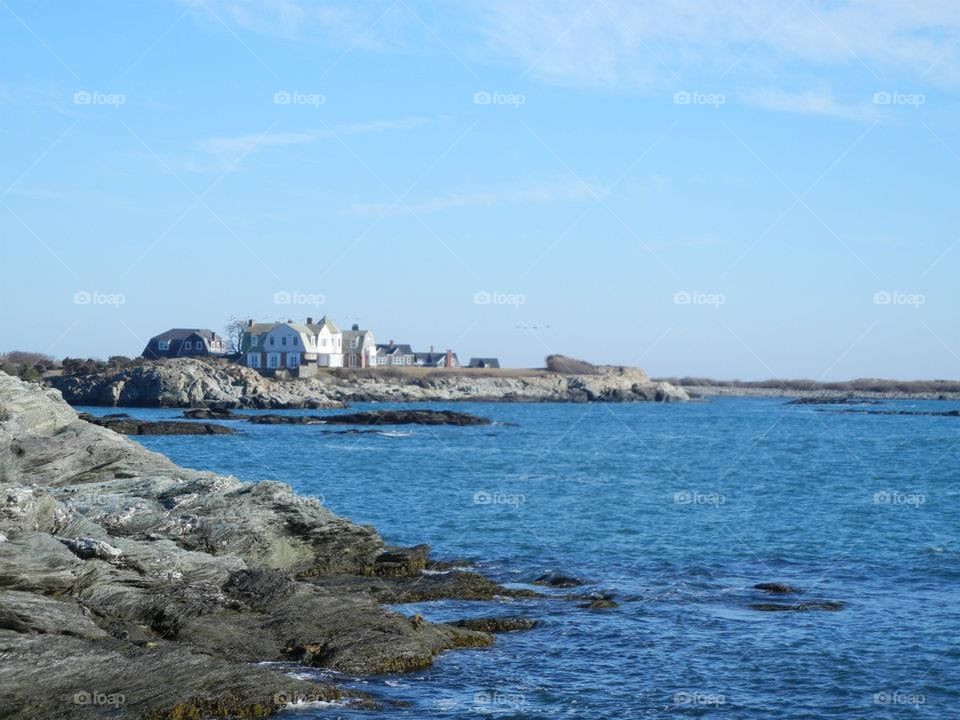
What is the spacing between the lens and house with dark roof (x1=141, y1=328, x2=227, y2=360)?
153250mm

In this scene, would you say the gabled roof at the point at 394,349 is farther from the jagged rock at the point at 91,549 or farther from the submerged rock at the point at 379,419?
the jagged rock at the point at 91,549

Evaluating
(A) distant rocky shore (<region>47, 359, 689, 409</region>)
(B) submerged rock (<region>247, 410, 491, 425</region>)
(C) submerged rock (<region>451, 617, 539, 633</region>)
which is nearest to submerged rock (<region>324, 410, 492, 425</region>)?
(B) submerged rock (<region>247, 410, 491, 425</region>)

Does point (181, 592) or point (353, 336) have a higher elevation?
point (353, 336)

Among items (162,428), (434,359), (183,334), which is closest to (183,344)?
(183,334)

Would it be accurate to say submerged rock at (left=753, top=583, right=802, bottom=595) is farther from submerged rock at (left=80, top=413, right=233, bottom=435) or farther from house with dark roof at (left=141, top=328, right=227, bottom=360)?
house with dark roof at (left=141, top=328, right=227, bottom=360)

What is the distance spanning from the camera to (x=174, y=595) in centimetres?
1878

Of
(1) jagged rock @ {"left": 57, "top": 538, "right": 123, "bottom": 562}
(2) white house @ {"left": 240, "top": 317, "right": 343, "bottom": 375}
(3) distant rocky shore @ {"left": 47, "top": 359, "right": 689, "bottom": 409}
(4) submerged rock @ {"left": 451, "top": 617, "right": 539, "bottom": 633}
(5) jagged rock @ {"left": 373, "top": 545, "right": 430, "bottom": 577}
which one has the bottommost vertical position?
(4) submerged rock @ {"left": 451, "top": 617, "right": 539, "bottom": 633}

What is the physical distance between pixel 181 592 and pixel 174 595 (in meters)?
0.24

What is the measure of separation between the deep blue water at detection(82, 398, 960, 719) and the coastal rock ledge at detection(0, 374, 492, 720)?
46.8 inches

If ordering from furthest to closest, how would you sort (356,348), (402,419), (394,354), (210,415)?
(394,354) → (356,348) → (210,415) → (402,419)

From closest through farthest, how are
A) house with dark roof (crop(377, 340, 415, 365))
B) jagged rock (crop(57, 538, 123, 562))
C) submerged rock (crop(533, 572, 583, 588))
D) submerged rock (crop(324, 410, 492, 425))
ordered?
jagged rock (crop(57, 538, 123, 562)), submerged rock (crop(533, 572, 583, 588)), submerged rock (crop(324, 410, 492, 425)), house with dark roof (crop(377, 340, 415, 365))

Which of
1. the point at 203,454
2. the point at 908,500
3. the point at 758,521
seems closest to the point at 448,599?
the point at 758,521

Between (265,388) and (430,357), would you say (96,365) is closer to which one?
(265,388)

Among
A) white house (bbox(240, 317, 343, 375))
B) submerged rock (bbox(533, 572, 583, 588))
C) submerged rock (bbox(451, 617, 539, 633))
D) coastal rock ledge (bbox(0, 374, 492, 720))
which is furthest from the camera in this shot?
white house (bbox(240, 317, 343, 375))
